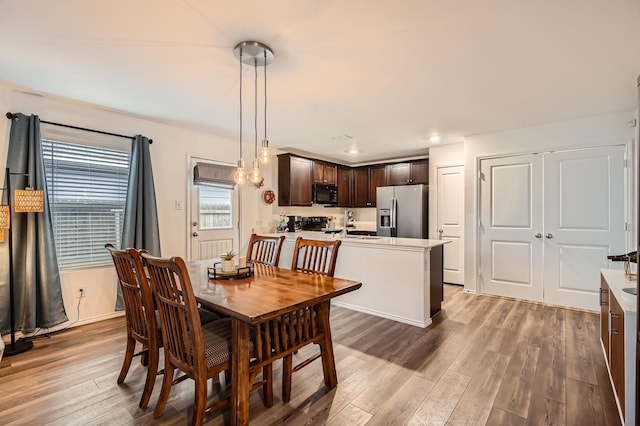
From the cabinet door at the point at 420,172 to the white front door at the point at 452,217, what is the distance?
0.40 metres

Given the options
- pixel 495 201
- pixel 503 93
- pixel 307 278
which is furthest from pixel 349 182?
pixel 307 278

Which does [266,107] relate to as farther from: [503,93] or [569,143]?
[569,143]

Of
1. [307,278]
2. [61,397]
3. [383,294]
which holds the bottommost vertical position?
[61,397]

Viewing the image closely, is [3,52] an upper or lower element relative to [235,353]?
upper

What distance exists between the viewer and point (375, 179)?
250 inches

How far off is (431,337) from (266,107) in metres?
2.91

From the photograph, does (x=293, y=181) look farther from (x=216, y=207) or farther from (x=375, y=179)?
(x=375, y=179)

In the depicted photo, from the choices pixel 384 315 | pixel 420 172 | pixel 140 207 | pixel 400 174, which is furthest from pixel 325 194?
pixel 140 207

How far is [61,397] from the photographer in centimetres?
205

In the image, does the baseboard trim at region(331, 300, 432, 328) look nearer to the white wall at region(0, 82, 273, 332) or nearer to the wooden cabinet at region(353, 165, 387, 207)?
the white wall at region(0, 82, 273, 332)

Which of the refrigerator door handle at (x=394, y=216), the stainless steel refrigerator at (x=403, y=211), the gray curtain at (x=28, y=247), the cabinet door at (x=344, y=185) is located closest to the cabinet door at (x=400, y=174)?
the stainless steel refrigerator at (x=403, y=211)

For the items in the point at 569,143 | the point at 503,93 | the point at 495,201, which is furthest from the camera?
the point at 495,201

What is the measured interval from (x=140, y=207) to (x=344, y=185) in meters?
3.94

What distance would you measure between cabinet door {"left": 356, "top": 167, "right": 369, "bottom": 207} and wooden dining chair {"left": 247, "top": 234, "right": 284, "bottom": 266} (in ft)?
12.2
